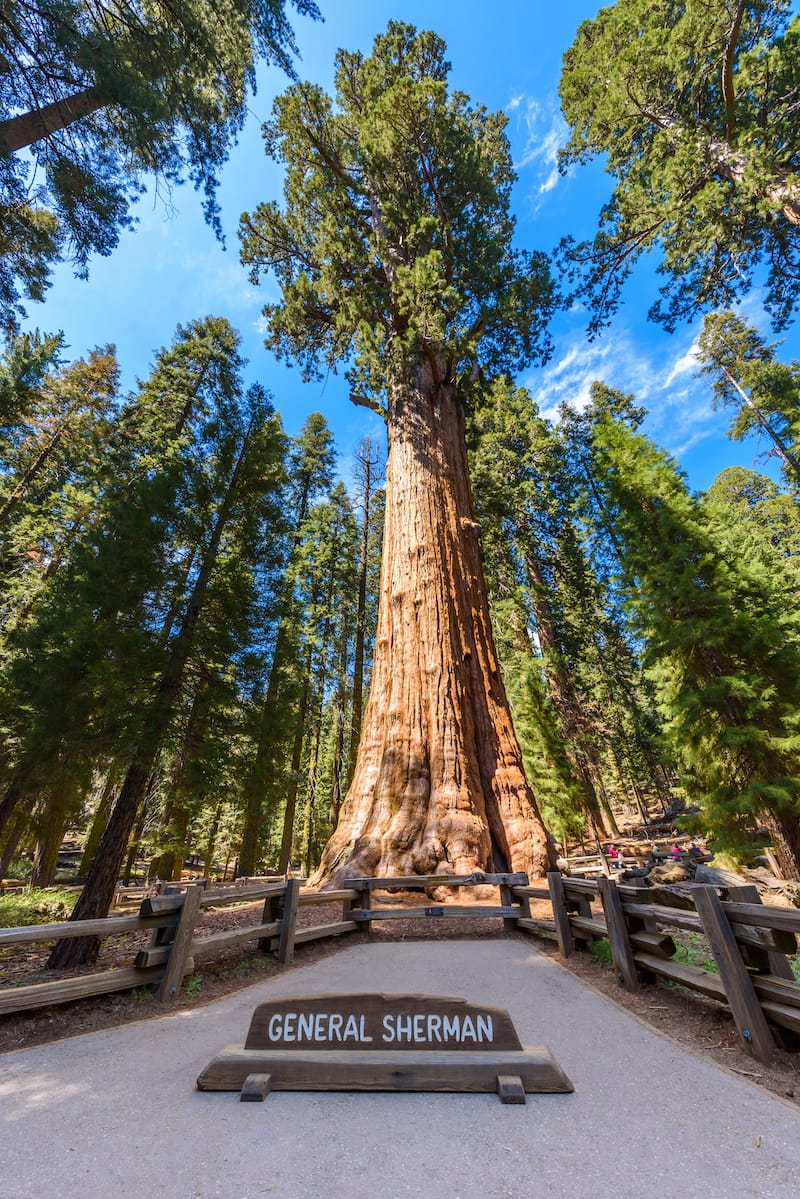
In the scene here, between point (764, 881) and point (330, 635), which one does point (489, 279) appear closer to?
point (330, 635)

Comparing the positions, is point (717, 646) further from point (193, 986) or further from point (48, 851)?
point (48, 851)

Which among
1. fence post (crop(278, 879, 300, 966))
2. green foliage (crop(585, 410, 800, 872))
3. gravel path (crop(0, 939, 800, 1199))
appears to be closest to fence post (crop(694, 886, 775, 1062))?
gravel path (crop(0, 939, 800, 1199))

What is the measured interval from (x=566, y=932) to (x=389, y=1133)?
385 cm

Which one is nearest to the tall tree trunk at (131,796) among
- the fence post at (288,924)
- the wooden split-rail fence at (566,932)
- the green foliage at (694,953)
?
the wooden split-rail fence at (566,932)

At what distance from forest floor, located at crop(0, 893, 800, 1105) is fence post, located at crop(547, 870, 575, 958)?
4.7 inches

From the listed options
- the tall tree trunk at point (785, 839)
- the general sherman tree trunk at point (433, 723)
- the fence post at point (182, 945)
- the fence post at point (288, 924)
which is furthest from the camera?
the tall tree trunk at point (785, 839)

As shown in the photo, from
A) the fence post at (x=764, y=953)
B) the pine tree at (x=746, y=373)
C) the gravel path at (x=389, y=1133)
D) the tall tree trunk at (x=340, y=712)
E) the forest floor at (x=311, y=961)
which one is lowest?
the gravel path at (x=389, y=1133)

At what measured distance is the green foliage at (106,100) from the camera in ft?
19.7

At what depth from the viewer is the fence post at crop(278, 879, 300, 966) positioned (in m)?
5.01

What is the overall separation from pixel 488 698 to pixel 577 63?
1724 cm

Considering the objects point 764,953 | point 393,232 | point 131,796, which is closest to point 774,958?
point 764,953

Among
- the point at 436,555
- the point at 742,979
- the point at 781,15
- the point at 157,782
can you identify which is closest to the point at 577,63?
the point at 781,15

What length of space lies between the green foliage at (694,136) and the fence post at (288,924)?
13.2 metres

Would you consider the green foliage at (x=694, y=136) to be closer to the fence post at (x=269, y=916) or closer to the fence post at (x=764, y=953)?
the fence post at (x=764, y=953)
